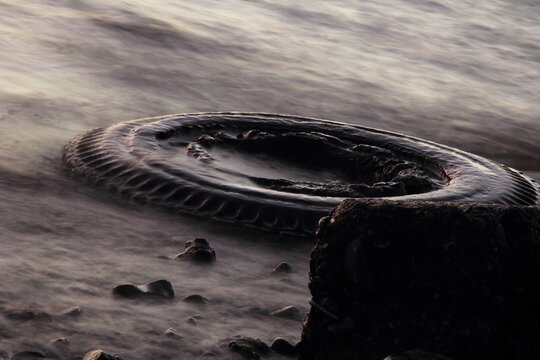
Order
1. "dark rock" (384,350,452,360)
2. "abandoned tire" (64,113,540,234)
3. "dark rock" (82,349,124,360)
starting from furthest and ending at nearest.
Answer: "abandoned tire" (64,113,540,234) < "dark rock" (82,349,124,360) < "dark rock" (384,350,452,360)

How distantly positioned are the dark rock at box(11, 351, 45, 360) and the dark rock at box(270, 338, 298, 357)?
0.59 m

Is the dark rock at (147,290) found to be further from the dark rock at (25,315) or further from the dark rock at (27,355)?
the dark rock at (27,355)

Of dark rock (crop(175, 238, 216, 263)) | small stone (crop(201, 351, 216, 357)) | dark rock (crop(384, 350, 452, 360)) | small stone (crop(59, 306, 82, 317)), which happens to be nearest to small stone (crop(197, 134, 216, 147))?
dark rock (crop(175, 238, 216, 263))

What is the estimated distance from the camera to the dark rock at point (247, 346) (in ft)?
8.78

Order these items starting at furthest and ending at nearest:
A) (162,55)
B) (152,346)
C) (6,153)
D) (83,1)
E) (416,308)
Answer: (83,1) → (162,55) → (6,153) → (152,346) → (416,308)

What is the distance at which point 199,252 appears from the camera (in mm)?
3441

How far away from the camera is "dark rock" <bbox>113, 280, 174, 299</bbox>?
2980 mm

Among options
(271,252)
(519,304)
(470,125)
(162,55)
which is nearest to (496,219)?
(519,304)

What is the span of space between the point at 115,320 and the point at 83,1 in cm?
630

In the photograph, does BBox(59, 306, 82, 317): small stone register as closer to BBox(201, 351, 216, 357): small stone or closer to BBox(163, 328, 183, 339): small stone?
BBox(163, 328, 183, 339): small stone

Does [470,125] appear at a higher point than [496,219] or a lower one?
lower

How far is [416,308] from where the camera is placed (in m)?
2.29

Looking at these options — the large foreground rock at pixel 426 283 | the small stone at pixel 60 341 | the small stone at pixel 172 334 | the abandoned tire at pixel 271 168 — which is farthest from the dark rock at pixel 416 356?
the abandoned tire at pixel 271 168

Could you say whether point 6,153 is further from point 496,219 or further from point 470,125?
point 470,125
